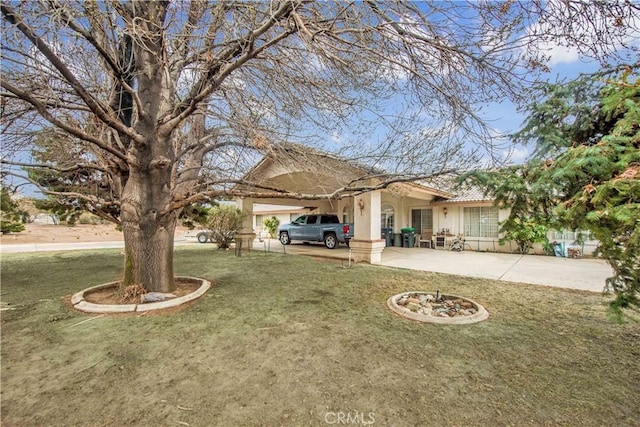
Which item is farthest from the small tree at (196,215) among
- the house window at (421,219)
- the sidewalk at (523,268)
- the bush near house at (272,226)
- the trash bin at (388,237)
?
the house window at (421,219)

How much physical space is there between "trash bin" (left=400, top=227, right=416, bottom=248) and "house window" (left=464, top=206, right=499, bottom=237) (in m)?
2.60

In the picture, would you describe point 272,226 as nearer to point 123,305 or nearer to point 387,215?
point 387,215

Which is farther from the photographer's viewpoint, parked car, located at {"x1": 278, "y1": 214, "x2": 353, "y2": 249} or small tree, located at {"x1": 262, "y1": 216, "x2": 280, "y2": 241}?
small tree, located at {"x1": 262, "y1": 216, "x2": 280, "y2": 241}

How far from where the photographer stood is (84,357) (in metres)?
3.42

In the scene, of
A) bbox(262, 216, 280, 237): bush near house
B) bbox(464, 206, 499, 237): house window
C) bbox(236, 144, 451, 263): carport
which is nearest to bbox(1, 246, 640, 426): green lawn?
bbox(236, 144, 451, 263): carport

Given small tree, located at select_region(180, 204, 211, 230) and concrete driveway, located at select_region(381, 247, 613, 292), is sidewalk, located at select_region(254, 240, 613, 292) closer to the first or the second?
concrete driveway, located at select_region(381, 247, 613, 292)

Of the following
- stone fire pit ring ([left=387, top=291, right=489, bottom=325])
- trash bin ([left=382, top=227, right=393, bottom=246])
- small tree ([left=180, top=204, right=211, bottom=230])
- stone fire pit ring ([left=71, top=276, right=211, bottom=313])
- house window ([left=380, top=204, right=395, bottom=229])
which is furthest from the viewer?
house window ([left=380, top=204, right=395, bottom=229])

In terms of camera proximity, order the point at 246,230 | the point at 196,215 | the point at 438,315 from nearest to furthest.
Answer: the point at 438,315 → the point at 196,215 → the point at 246,230

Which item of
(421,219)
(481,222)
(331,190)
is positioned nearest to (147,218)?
(331,190)

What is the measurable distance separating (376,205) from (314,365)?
7.69m

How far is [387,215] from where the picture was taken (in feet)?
58.4

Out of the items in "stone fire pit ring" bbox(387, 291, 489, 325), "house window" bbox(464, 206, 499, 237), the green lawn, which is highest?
"house window" bbox(464, 206, 499, 237)

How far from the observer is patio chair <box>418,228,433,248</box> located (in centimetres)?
1568

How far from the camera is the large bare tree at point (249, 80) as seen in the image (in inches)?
135
